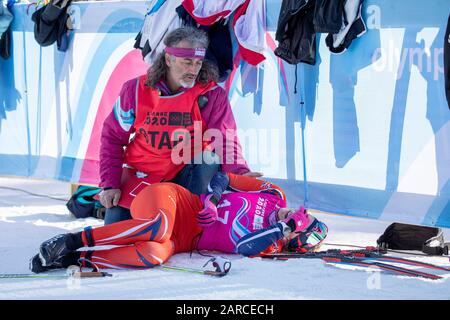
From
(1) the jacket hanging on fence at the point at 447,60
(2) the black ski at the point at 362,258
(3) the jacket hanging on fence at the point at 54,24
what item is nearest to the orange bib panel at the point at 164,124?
(2) the black ski at the point at 362,258

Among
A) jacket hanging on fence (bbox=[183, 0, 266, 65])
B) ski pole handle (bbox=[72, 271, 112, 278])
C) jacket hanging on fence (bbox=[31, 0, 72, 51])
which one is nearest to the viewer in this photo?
ski pole handle (bbox=[72, 271, 112, 278])

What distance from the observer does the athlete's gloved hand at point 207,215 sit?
174 inches

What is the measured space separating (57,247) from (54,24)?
10.7 feet

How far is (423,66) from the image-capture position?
4859 mm

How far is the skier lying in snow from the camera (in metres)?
4.08

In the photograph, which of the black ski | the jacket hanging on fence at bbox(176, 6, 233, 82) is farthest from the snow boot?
the jacket hanging on fence at bbox(176, 6, 233, 82)

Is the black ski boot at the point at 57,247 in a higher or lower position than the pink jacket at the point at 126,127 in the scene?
lower

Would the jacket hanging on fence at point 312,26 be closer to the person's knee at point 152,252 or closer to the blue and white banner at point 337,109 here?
the blue and white banner at point 337,109

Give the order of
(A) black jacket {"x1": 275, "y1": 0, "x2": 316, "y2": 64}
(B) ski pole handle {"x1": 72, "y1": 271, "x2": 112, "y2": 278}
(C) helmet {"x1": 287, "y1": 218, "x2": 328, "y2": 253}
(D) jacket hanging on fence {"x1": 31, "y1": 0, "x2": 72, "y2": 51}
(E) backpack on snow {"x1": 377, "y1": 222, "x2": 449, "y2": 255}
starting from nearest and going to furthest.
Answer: (B) ski pole handle {"x1": 72, "y1": 271, "x2": 112, "y2": 278}
(C) helmet {"x1": 287, "y1": 218, "x2": 328, "y2": 253}
(E) backpack on snow {"x1": 377, "y1": 222, "x2": 449, "y2": 255}
(A) black jacket {"x1": 275, "y1": 0, "x2": 316, "y2": 64}
(D) jacket hanging on fence {"x1": 31, "y1": 0, "x2": 72, "y2": 51}

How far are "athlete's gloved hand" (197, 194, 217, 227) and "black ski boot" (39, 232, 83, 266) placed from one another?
68 cm

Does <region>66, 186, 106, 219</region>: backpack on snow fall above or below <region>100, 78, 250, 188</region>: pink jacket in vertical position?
below

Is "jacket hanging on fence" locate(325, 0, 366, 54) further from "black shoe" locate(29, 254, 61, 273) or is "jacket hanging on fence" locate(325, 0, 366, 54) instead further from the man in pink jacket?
"black shoe" locate(29, 254, 61, 273)

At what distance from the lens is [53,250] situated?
4000mm

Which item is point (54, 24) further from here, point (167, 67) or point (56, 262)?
point (56, 262)
